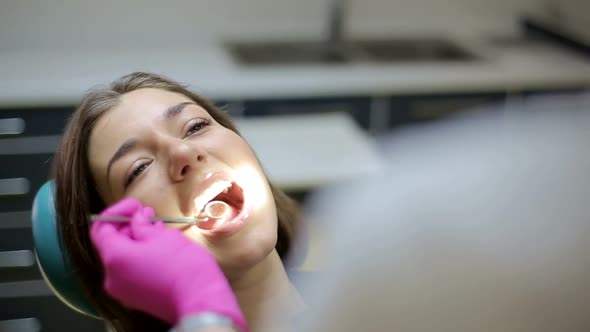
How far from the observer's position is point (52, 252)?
49.0 inches

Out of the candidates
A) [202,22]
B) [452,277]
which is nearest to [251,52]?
[202,22]

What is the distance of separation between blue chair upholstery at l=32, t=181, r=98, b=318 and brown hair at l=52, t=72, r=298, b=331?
1.2 inches

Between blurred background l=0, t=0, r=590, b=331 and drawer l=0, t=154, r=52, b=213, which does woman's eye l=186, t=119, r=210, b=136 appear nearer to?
blurred background l=0, t=0, r=590, b=331

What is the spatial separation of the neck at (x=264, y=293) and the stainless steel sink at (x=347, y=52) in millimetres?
1748

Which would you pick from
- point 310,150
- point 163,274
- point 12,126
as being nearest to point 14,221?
point 12,126

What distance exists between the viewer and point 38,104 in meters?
2.36

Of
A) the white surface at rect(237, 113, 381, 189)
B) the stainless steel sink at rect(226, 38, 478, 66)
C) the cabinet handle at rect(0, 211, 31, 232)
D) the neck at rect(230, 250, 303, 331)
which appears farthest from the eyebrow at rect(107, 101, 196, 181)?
the stainless steel sink at rect(226, 38, 478, 66)

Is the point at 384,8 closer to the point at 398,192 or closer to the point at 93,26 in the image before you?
the point at 93,26

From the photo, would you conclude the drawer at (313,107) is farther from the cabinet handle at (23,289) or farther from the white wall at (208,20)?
the cabinet handle at (23,289)

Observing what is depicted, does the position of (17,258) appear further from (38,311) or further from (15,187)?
(38,311)

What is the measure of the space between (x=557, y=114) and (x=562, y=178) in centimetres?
15

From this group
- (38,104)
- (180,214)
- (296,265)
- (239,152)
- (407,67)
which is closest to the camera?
(180,214)

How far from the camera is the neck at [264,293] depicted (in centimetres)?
113

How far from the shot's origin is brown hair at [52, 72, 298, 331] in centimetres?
116
